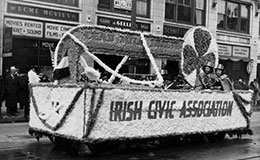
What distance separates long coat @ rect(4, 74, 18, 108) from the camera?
47.0 ft

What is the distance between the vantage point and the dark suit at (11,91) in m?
14.3

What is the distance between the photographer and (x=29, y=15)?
55.3 ft

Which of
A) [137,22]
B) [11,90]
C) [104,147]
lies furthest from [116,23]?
[104,147]

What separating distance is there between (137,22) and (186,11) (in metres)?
4.24

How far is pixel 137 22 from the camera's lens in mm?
20719

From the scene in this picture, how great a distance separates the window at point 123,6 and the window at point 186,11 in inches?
57.4

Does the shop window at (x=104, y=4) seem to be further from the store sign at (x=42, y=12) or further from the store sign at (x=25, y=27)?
the store sign at (x=25, y=27)

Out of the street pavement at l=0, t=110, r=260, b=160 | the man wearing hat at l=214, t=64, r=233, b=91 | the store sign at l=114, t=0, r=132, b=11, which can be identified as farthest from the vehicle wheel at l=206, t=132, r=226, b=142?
the store sign at l=114, t=0, r=132, b=11

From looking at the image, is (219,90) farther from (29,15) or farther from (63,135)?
(29,15)

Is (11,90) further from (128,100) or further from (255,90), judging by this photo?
(255,90)

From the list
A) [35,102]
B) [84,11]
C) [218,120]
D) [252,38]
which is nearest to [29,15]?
[84,11]

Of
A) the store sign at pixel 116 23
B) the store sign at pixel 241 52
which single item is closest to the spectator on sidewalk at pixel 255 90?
the store sign at pixel 241 52

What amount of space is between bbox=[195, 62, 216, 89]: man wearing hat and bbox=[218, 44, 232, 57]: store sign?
14.9 metres

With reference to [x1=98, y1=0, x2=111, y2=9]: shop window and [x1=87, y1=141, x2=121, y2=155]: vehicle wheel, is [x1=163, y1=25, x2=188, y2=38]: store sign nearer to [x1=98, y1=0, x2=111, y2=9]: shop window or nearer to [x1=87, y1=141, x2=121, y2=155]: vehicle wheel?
[x1=98, y1=0, x2=111, y2=9]: shop window
